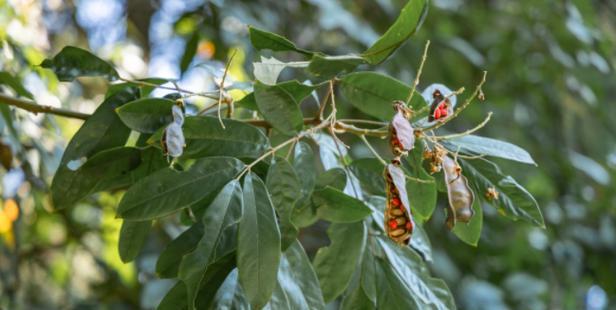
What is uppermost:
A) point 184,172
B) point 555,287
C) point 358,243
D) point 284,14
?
point 184,172

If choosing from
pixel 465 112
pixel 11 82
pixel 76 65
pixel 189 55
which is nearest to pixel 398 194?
pixel 76 65

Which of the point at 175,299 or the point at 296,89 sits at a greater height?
the point at 296,89

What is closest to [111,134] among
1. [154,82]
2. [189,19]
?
[154,82]

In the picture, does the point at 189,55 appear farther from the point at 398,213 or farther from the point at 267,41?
the point at 398,213

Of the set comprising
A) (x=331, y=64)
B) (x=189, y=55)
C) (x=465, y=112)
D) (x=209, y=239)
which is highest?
(x=331, y=64)

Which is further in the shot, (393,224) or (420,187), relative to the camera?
(420,187)

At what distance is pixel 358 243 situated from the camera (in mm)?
729

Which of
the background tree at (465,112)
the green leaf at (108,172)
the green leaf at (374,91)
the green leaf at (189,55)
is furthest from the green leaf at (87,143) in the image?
the background tree at (465,112)

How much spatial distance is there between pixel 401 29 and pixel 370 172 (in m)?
0.19

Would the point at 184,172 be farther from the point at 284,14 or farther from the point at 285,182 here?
the point at 284,14

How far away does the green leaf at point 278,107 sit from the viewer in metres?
0.66

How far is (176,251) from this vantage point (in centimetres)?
68

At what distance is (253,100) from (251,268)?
0.18 meters

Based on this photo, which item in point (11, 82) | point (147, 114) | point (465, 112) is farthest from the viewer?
point (465, 112)
